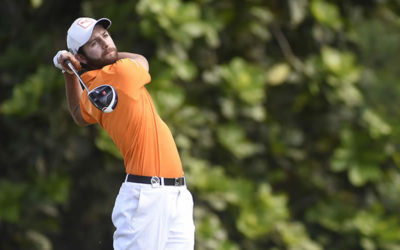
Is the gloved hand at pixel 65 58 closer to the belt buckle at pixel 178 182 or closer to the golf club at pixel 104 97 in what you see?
the golf club at pixel 104 97

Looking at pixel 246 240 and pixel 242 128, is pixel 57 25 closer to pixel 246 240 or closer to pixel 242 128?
pixel 242 128

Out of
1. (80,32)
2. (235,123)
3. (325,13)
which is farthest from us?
(325,13)

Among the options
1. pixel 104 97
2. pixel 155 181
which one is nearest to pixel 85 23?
pixel 104 97

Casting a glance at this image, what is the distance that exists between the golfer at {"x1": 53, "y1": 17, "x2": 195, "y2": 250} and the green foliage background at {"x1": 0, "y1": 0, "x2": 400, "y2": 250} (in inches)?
72.2

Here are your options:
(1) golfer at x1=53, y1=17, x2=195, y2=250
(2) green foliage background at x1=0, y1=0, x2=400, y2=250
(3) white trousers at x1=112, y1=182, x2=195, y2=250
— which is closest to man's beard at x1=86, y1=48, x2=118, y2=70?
(1) golfer at x1=53, y1=17, x2=195, y2=250

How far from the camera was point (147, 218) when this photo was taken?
2.71 m

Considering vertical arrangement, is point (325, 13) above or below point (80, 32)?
above

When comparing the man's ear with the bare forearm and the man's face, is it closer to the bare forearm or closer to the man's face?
the man's face

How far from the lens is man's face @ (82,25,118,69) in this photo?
273 centimetres

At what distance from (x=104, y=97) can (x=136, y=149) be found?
0.83 ft

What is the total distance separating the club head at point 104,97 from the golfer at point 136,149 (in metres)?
0.06

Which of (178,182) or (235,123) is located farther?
(235,123)

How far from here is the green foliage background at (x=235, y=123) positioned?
4844 millimetres

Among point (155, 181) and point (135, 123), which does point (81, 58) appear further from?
point (155, 181)
